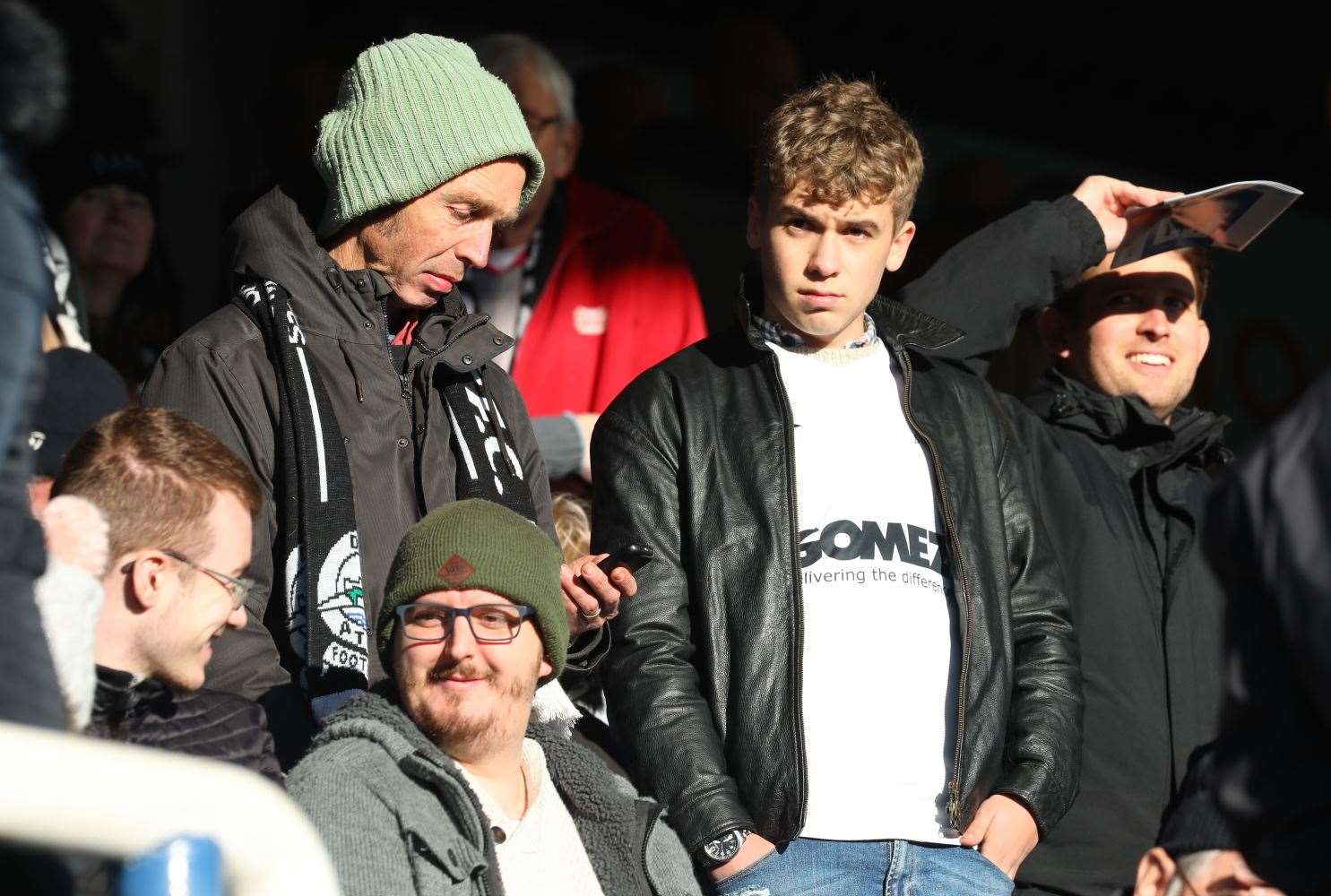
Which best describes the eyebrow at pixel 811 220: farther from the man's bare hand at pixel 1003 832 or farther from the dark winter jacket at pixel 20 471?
the dark winter jacket at pixel 20 471

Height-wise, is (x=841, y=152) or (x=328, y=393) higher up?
(x=841, y=152)

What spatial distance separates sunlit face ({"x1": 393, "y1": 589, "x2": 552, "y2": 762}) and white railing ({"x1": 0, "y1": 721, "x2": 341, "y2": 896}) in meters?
1.59

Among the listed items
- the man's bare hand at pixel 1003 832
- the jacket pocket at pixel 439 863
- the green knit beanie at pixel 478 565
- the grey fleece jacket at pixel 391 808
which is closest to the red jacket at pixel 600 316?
the green knit beanie at pixel 478 565

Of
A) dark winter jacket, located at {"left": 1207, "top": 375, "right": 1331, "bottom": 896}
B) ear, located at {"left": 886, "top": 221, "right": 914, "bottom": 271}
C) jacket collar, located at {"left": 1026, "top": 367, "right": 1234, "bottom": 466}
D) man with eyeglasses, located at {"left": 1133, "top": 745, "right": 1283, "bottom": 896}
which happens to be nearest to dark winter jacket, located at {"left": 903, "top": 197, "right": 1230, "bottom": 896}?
jacket collar, located at {"left": 1026, "top": 367, "right": 1234, "bottom": 466}

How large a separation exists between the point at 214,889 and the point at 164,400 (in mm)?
1944

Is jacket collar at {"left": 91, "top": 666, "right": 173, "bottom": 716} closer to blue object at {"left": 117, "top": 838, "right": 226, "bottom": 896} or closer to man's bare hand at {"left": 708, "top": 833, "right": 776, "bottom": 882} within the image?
man's bare hand at {"left": 708, "top": 833, "right": 776, "bottom": 882}

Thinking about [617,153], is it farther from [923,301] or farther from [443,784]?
[443,784]

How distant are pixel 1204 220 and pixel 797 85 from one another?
1233 millimetres

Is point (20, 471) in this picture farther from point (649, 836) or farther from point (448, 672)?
point (649, 836)

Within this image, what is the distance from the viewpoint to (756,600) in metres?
3.53

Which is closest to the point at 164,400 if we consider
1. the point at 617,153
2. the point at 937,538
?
the point at 937,538

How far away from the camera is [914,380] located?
3.88 meters

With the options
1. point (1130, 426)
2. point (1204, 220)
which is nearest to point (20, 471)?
point (1130, 426)

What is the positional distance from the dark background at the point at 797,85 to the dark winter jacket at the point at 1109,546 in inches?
31.1
